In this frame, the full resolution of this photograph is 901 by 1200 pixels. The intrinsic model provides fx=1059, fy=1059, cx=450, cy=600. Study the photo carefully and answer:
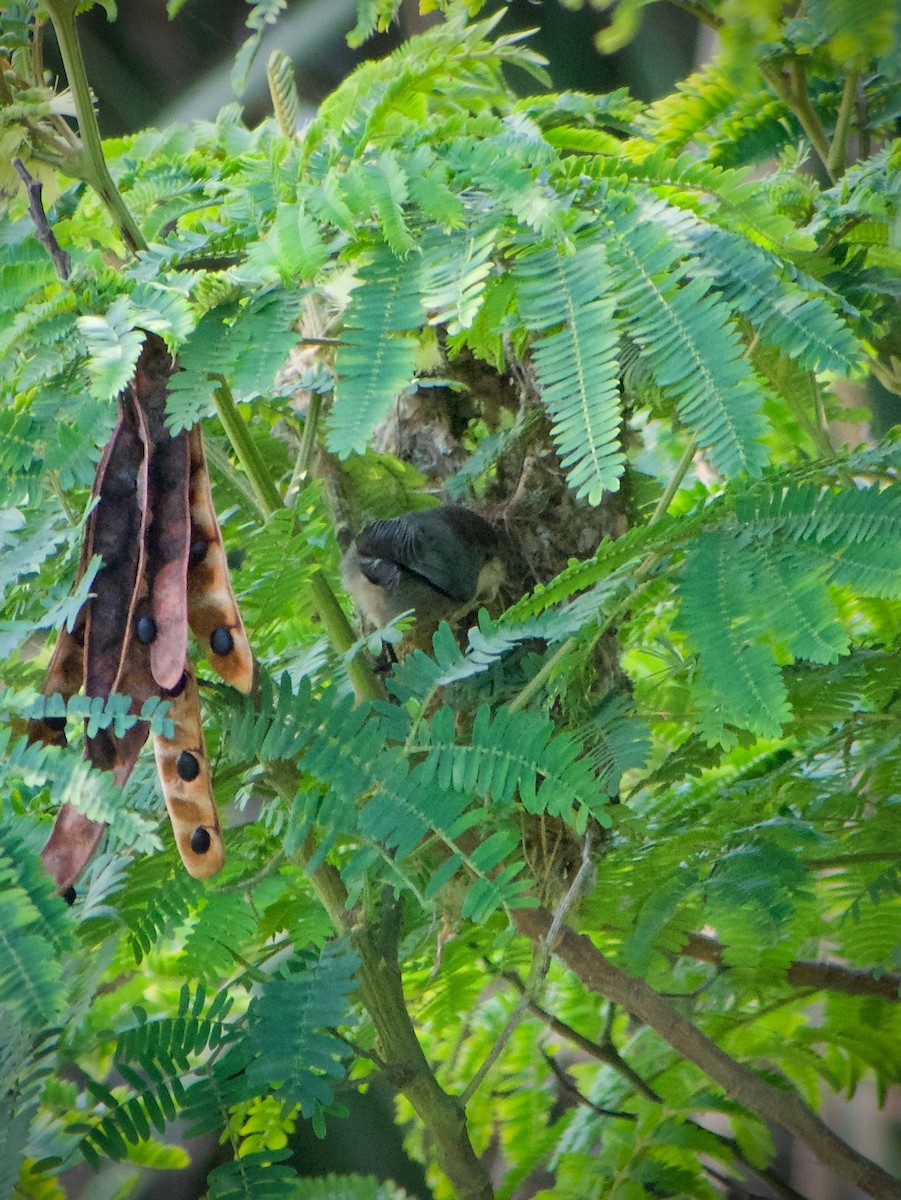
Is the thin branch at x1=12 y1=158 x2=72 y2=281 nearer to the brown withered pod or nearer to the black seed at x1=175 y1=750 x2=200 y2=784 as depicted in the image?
the brown withered pod

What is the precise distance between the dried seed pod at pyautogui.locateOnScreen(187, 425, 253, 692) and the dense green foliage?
110 mm

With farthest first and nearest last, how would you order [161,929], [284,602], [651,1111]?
[651,1111] → [284,602] → [161,929]

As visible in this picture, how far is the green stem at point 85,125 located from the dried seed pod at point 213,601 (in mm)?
363

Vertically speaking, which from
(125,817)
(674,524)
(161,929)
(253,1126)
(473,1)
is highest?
(473,1)

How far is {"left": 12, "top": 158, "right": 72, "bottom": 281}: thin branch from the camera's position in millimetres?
1405

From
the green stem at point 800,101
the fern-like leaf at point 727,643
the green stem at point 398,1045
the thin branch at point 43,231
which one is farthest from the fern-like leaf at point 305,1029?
the green stem at point 800,101

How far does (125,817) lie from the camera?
1.13m

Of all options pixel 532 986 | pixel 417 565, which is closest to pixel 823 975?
pixel 532 986

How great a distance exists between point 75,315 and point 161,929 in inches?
32.9

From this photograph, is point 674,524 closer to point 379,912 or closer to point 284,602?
point 284,602

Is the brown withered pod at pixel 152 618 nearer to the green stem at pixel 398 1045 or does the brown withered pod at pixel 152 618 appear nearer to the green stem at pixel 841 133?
the green stem at pixel 398 1045

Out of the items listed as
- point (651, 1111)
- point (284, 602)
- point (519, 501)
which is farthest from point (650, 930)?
point (519, 501)

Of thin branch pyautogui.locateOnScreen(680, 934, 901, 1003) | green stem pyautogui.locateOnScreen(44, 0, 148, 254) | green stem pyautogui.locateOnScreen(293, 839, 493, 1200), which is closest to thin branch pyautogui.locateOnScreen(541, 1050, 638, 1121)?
thin branch pyautogui.locateOnScreen(680, 934, 901, 1003)

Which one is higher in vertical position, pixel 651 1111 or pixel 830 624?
pixel 830 624
